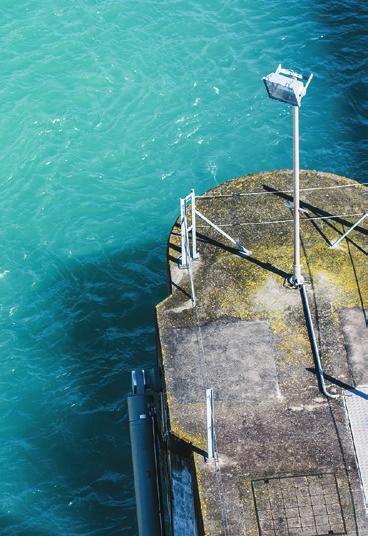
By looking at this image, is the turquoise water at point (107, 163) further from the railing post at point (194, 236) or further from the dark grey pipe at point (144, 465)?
the railing post at point (194, 236)

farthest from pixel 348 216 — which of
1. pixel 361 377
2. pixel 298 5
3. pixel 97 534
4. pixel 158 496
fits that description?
pixel 298 5

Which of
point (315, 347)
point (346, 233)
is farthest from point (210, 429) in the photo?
point (346, 233)

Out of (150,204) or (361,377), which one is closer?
(361,377)

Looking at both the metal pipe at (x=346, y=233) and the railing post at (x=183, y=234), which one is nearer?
the railing post at (x=183, y=234)

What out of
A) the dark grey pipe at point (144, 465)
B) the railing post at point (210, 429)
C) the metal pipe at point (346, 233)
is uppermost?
the metal pipe at point (346, 233)

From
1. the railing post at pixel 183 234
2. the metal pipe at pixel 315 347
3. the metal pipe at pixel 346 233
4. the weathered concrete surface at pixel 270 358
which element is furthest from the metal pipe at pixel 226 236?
the metal pipe at pixel 346 233

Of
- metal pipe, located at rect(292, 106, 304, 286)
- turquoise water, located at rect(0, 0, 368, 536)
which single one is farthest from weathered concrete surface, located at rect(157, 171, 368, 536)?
turquoise water, located at rect(0, 0, 368, 536)

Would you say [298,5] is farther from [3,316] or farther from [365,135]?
[3,316]
